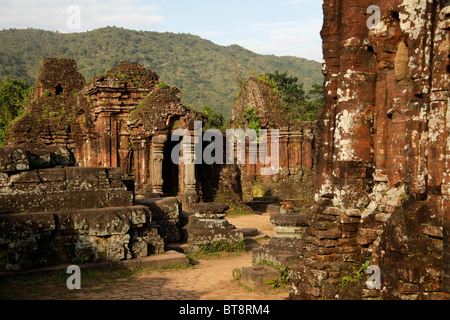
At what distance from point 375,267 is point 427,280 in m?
0.88

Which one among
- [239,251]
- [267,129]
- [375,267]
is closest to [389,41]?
[375,267]

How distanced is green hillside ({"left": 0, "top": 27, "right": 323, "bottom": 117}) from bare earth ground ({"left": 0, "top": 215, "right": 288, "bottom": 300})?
58.1 meters

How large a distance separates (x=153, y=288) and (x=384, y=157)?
402 cm

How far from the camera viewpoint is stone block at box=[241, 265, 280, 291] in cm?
723

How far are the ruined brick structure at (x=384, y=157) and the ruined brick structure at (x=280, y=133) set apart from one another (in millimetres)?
17044

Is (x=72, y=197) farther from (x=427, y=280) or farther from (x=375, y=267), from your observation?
(x=427, y=280)

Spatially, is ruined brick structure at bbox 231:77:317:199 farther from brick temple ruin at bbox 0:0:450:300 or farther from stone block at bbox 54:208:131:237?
stone block at bbox 54:208:131:237

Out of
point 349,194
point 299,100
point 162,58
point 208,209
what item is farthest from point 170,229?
point 162,58

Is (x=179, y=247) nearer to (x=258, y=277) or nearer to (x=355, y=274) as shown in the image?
(x=258, y=277)

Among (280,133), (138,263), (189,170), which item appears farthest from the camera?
(280,133)

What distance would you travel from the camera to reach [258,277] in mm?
7262

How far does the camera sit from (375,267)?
5.77 m

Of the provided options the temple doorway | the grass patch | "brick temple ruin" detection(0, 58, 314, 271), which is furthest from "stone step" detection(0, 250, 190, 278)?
the temple doorway

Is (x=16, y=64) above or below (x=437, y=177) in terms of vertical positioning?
above
